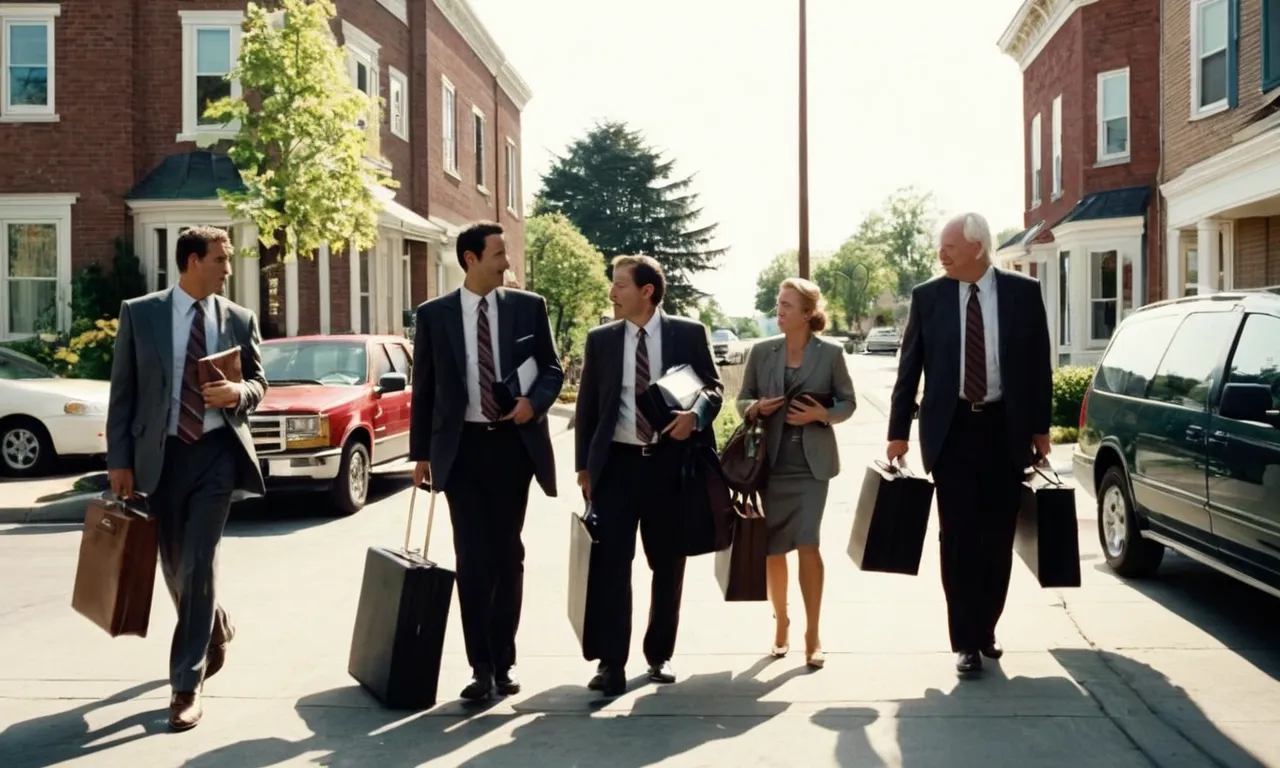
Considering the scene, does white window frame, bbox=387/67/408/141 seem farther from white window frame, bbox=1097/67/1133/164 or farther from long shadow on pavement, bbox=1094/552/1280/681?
long shadow on pavement, bbox=1094/552/1280/681

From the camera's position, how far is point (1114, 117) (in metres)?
27.3

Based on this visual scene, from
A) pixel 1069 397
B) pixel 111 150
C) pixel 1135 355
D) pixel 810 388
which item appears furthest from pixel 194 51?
pixel 810 388

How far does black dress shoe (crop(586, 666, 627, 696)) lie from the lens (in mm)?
6039

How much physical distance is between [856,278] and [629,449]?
113 m

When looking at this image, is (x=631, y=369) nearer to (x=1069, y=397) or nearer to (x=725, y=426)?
(x=725, y=426)

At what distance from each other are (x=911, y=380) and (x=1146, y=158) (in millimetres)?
22662

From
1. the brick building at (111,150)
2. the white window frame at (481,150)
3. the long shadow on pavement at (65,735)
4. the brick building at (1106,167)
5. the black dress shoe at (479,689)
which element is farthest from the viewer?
the white window frame at (481,150)

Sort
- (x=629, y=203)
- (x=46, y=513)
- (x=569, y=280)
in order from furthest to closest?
(x=629, y=203) → (x=569, y=280) → (x=46, y=513)

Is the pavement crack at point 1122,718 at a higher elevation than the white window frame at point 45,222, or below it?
below

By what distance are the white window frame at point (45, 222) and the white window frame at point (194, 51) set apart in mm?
2185

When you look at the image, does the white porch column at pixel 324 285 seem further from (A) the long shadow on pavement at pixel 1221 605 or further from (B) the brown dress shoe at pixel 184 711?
(B) the brown dress shoe at pixel 184 711

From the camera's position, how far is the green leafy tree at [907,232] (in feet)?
378

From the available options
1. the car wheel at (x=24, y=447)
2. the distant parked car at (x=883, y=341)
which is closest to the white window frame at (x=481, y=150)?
the car wheel at (x=24, y=447)

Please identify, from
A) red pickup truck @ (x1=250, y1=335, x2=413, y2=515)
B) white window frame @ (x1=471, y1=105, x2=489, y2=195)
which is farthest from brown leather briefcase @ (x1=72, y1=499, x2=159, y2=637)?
white window frame @ (x1=471, y1=105, x2=489, y2=195)
